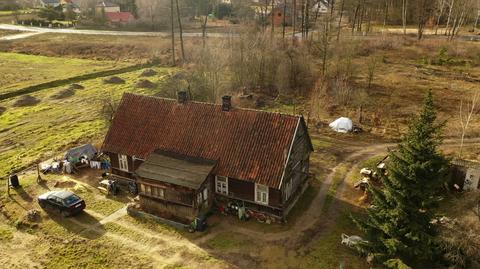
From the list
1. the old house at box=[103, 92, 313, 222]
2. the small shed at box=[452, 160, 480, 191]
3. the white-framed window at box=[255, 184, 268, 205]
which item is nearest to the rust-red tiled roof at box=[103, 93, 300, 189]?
the old house at box=[103, 92, 313, 222]

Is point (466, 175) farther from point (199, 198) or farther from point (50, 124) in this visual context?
point (50, 124)

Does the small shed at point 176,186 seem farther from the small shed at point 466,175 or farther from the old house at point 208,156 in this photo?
the small shed at point 466,175

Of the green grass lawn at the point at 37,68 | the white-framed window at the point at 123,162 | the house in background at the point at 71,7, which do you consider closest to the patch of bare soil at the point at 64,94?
the green grass lawn at the point at 37,68

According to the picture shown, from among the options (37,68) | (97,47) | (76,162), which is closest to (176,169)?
(76,162)

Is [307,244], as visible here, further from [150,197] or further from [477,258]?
[150,197]

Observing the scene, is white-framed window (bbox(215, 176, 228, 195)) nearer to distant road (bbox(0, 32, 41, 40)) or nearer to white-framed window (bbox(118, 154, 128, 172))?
white-framed window (bbox(118, 154, 128, 172))
